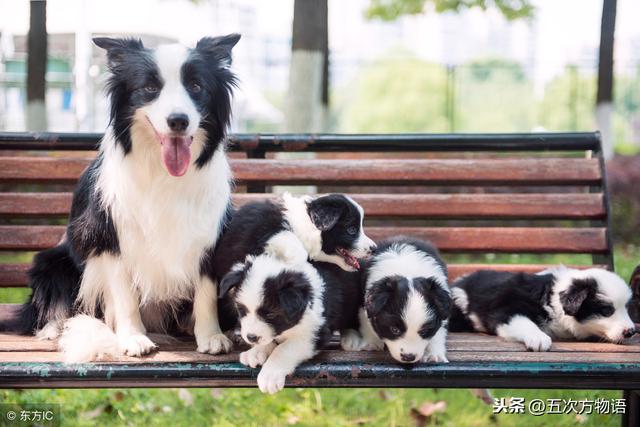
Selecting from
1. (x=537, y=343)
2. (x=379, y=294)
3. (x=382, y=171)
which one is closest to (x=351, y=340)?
(x=379, y=294)

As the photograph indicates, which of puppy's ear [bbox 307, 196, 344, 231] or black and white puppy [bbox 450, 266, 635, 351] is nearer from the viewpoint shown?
puppy's ear [bbox 307, 196, 344, 231]

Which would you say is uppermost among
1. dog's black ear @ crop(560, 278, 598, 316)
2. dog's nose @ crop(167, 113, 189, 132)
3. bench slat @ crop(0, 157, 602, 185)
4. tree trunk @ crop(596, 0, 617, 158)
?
tree trunk @ crop(596, 0, 617, 158)

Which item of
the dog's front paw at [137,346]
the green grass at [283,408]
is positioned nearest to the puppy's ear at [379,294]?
the dog's front paw at [137,346]

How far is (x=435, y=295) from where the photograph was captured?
291 cm

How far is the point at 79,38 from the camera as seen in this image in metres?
12.6

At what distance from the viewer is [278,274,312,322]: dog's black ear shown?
107 inches

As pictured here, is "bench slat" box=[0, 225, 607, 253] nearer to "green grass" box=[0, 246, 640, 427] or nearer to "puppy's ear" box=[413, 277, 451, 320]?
"green grass" box=[0, 246, 640, 427]

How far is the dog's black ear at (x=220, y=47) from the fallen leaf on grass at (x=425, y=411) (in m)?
2.42

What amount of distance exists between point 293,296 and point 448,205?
162 centimetres

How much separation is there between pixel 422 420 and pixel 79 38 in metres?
10.8

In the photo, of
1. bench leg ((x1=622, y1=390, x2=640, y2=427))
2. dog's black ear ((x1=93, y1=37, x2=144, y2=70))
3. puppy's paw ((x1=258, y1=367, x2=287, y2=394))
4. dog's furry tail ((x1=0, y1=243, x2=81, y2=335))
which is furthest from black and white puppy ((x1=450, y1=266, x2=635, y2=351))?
dog's black ear ((x1=93, y1=37, x2=144, y2=70))

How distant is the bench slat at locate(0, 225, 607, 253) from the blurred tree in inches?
551

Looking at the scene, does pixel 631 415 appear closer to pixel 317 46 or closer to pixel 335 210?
pixel 335 210

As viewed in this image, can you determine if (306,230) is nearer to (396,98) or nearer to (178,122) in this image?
(178,122)
